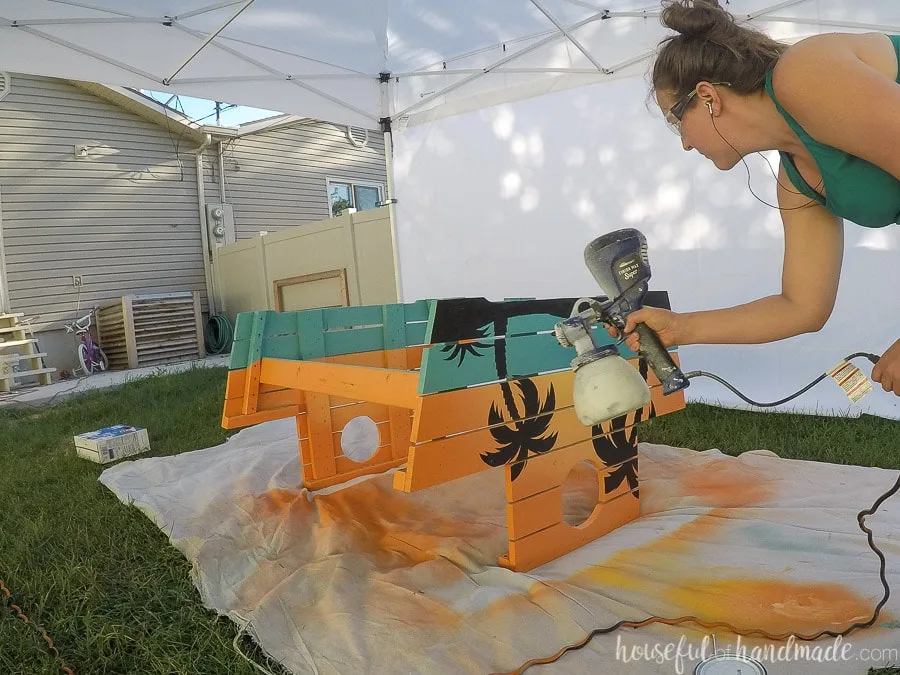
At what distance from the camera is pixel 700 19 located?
4.22ft

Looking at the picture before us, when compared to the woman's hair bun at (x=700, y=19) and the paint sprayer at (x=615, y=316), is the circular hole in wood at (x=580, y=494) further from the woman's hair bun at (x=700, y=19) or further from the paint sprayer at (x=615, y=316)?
the woman's hair bun at (x=700, y=19)

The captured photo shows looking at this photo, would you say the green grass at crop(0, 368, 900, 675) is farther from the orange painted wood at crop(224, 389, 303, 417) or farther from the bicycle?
the bicycle

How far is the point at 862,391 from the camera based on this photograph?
1.33 metres

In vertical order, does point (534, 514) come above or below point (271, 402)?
below

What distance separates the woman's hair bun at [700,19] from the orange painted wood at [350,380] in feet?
3.74

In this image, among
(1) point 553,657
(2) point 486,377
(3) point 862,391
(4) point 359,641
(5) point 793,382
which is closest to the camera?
(3) point 862,391

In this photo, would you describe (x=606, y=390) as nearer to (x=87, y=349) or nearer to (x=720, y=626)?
(x=720, y=626)

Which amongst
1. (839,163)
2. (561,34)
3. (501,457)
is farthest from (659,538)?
(561,34)

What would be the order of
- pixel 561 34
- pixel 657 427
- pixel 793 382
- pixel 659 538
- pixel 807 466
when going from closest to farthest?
1. pixel 659 538
2. pixel 807 466
3. pixel 657 427
4. pixel 793 382
5. pixel 561 34

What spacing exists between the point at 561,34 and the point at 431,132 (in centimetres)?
145

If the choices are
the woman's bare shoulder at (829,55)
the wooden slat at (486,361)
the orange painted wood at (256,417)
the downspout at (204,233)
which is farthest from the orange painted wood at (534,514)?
the downspout at (204,233)

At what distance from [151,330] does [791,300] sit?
900cm

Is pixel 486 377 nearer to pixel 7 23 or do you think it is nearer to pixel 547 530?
pixel 547 530

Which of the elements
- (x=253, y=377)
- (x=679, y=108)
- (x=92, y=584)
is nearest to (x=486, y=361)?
(x=679, y=108)
